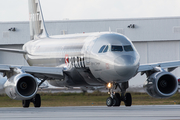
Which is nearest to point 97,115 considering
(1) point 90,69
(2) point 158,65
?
(1) point 90,69

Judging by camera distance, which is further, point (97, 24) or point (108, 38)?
point (97, 24)

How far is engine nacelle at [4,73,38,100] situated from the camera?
1933 cm

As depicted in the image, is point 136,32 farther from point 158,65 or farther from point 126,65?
point 126,65

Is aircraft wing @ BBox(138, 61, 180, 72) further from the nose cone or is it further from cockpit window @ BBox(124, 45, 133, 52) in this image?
the nose cone

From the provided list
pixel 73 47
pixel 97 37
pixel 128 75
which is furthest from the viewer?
pixel 73 47

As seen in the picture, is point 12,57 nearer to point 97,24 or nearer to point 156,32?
point 97,24

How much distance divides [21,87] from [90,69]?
132 inches

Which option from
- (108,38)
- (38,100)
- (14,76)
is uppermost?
(108,38)

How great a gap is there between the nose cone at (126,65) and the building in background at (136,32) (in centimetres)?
2453

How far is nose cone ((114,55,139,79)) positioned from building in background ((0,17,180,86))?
24.5 m

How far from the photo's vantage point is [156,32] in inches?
1721

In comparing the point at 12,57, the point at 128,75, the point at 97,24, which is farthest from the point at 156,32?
the point at 128,75

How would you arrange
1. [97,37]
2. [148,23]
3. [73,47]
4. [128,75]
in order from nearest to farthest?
[128,75] → [97,37] → [73,47] → [148,23]

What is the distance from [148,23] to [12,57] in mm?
14338
